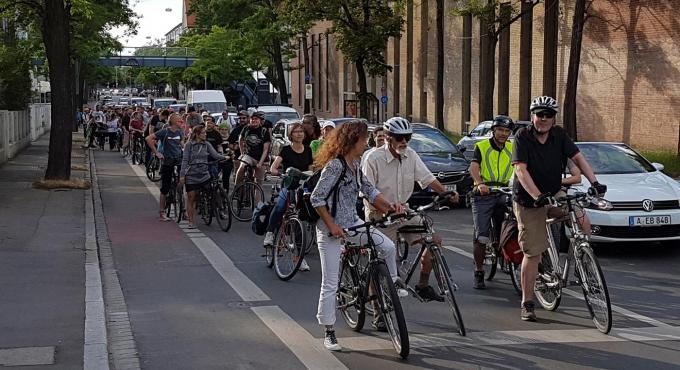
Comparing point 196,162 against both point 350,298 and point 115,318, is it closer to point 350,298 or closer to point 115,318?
point 115,318

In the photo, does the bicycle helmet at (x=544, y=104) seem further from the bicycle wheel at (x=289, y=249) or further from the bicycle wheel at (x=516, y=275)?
the bicycle wheel at (x=289, y=249)

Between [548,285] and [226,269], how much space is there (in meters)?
4.26

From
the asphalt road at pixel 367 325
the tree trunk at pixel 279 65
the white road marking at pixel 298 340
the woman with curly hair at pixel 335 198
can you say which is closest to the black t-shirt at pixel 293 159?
the asphalt road at pixel 367 325

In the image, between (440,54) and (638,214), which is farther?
(440,54)

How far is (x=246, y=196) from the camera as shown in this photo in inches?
629

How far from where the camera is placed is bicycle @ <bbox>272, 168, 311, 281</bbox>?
10.7 metres

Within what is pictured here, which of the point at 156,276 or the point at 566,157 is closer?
A: the point at 566,157

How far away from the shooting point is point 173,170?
1703cm

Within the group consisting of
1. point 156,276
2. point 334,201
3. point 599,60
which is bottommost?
point 156,276

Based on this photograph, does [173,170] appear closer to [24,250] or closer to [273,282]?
[24,250]

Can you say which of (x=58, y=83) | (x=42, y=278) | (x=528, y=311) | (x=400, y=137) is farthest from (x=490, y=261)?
(x=58, y=83)

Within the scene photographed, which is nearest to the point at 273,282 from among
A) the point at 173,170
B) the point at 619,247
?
the point at 619,247

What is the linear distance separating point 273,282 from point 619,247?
16.7 feet

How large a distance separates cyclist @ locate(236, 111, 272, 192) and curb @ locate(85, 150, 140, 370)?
2.65 metres
